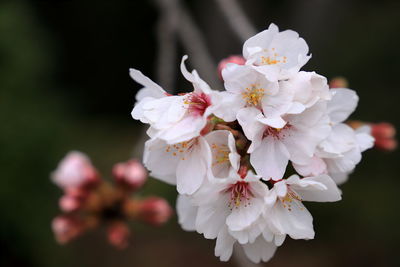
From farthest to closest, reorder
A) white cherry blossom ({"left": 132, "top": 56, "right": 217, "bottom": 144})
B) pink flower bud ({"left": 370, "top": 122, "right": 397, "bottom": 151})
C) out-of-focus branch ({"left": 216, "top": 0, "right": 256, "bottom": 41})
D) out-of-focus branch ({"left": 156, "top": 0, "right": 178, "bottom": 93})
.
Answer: out-of-focus branch ({"left": 156, "top": 0, "right": 178, "bottom": 93}) < out-of-focus branch ({"left": 216, "top": 0, "right": 256, "bottom": 41}) < pink flower bud ({"left": 370, "top": 122, "right": 397, "bottom": 151}) < white cherry blossom ({"left": 132, "top": 56, "right": 217, "bottom": 144})

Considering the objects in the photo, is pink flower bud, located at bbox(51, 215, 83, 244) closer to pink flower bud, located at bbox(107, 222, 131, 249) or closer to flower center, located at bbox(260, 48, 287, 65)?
pink flower bud, located at bbox(107, 222, 131, 249)

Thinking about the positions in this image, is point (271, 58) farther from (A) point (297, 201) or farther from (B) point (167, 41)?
(B) point (167, 41)

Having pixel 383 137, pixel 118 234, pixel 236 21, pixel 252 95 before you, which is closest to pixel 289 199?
pixel 252 95

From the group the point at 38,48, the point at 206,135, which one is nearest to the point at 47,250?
the point at 38,48

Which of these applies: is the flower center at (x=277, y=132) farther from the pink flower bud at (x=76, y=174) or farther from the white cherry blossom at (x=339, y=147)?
the pink flower bud at (x=76, y=174)

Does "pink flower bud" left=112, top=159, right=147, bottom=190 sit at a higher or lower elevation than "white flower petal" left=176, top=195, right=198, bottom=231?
lower

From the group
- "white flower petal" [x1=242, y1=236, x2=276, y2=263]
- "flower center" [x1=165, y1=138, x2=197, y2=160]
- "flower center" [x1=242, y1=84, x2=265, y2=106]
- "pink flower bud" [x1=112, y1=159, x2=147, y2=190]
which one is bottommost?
"pink flower bud" [x1=112, y1=159, x2=147, y2=190]

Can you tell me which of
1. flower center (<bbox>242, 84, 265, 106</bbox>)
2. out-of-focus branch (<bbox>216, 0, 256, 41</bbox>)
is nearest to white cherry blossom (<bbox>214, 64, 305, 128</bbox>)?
flower center (<bbox>242, 84, 265, 106</bbox>)

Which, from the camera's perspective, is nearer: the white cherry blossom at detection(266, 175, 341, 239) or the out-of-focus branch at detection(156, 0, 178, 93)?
the white cherry blossom at detection(266, 175, 341, 239)
